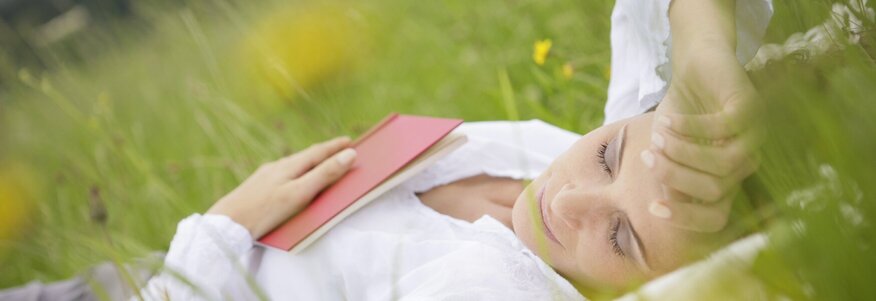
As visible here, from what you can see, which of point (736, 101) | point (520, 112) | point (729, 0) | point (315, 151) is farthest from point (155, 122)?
point (736, 101)

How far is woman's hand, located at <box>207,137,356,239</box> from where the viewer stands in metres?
1.36

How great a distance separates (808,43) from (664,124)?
14 centimetres

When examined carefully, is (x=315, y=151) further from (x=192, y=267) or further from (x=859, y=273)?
(x=859, y=273)

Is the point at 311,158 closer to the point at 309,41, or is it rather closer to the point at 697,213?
the point at 697,213

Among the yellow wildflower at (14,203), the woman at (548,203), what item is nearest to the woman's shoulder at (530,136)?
the woman at (548,203)

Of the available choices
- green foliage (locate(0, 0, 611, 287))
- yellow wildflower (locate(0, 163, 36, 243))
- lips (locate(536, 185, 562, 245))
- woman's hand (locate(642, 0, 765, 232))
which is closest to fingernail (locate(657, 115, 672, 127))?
woman's hand (locate(642, 0, 765, 232))

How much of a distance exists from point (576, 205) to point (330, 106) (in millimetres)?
1475

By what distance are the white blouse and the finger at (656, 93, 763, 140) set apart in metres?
0.54

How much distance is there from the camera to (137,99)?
3883 millimetres

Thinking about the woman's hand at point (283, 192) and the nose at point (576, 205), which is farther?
the woman's hand at point (283, 192)

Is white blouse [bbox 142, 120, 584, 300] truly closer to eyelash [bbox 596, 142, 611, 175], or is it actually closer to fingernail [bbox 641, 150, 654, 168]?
eyelash [bbox 596, 142, 611, 175]

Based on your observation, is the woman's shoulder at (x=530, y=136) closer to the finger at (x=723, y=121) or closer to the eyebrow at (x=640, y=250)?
the eyebrow at (x=640, y=250)

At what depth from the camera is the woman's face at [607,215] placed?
3.15ft

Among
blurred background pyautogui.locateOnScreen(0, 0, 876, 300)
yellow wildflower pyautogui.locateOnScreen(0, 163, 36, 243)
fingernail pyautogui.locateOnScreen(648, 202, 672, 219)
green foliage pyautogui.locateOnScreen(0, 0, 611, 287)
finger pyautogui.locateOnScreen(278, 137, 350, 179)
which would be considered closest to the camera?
blurred background pyautogui.locateOnScreen(0, 0, 876, 300)
